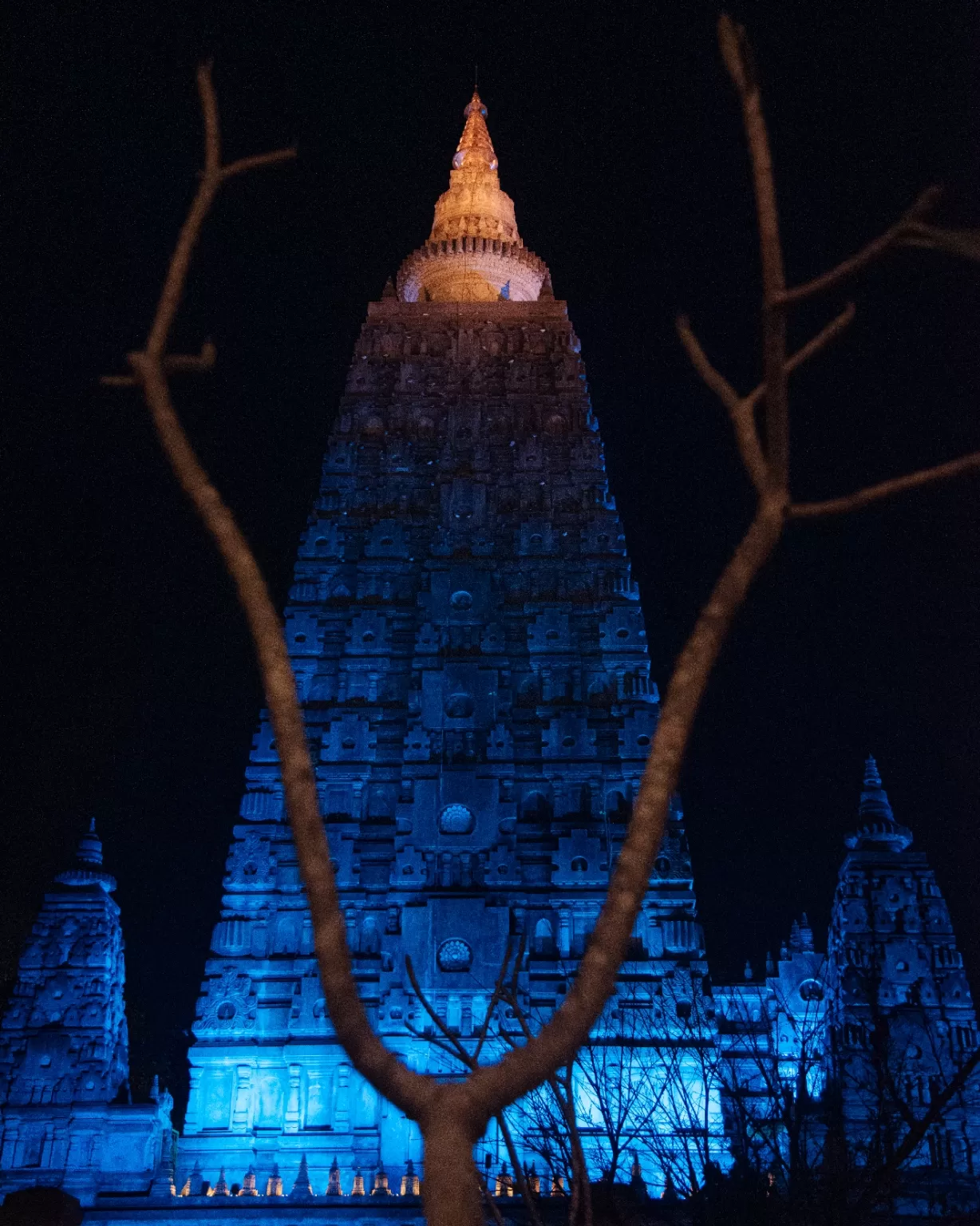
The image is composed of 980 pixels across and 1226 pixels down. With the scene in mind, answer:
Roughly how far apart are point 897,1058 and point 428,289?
3655 centimetres

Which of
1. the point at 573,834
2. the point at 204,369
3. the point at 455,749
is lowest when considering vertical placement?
the point at 204,369

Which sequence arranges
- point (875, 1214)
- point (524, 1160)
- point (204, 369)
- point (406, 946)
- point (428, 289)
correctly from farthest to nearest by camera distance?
point (428, 289) → point (406, 946) → point (524, 1160) → point (875, 1214) → point (204, 369)

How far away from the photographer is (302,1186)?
30.0 meters

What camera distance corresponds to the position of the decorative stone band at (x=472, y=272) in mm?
55062

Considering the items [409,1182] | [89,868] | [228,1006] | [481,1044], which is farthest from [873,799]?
[481,1044]

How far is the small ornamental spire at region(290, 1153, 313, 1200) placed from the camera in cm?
2939

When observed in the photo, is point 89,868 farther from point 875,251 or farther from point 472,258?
point 875,251

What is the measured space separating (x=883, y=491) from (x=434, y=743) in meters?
35.9

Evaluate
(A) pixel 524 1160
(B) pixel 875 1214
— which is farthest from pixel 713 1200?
(A) pixel 524 1160

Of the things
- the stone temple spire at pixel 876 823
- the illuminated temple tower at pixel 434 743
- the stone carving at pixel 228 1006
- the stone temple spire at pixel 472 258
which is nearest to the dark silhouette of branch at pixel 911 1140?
the illuminated temple tower at pixel 434 743

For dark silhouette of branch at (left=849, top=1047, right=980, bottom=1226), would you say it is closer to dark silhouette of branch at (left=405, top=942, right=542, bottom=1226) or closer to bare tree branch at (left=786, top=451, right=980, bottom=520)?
dark silhouette of branch at (left=405, top=942, right=542, bottom=1226)

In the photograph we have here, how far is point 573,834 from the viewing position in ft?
128

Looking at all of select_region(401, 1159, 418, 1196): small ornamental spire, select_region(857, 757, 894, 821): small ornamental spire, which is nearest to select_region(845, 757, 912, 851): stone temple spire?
select_region(857, 757, 894, 821): small ornamental spire

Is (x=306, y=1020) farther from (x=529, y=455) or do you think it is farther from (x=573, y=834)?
(x=529, y=455)
